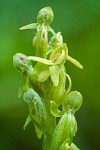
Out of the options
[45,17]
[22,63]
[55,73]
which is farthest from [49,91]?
[45,17]

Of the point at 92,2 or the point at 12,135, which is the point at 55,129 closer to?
the point at 12,135

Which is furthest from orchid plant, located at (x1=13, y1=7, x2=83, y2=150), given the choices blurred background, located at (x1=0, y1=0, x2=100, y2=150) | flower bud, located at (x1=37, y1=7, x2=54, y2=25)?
blurred background, located at (x1=0, y1=0, x2=100, y2=150)

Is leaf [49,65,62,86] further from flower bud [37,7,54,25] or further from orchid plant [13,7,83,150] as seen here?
flower bud [37,7,54,25]

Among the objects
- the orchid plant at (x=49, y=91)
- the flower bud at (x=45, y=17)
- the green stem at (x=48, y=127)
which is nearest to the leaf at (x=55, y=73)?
the orchid plant at (x=49, y=91)

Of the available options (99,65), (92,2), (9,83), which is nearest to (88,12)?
(92,2)

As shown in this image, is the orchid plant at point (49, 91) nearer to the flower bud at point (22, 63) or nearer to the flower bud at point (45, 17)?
the flower bud at point (22, 63)
